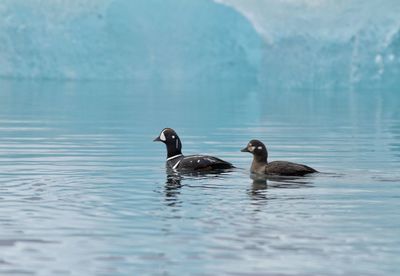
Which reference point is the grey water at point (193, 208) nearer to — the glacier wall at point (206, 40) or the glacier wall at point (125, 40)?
the glacier wall at point (206, 40)

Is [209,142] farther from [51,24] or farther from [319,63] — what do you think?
[51,24]

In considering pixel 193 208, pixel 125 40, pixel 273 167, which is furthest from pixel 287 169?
pixel 125 40

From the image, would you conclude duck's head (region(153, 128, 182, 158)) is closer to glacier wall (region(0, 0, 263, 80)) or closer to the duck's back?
the duck's back

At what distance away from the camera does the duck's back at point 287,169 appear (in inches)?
457

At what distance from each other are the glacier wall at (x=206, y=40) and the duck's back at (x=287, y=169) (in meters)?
29.7

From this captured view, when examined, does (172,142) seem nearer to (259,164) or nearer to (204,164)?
(204,164)

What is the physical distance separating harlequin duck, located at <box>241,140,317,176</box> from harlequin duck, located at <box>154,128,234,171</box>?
1.21 feet

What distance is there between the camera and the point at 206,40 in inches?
1826

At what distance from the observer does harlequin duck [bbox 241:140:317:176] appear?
11.6m

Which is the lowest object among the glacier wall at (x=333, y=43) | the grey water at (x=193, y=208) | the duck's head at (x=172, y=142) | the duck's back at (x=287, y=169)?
the grey water at (x=193, y=208)

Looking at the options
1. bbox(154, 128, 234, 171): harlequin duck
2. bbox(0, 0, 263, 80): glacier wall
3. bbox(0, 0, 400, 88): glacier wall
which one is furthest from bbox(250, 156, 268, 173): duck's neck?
bbox(0, 0, 263, 80): glacier wall

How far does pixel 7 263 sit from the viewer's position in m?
6.75

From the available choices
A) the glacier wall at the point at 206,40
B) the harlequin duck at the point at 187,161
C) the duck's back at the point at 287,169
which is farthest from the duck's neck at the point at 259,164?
the glacier wall at the point at 206,40

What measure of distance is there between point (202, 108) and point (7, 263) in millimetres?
25415
